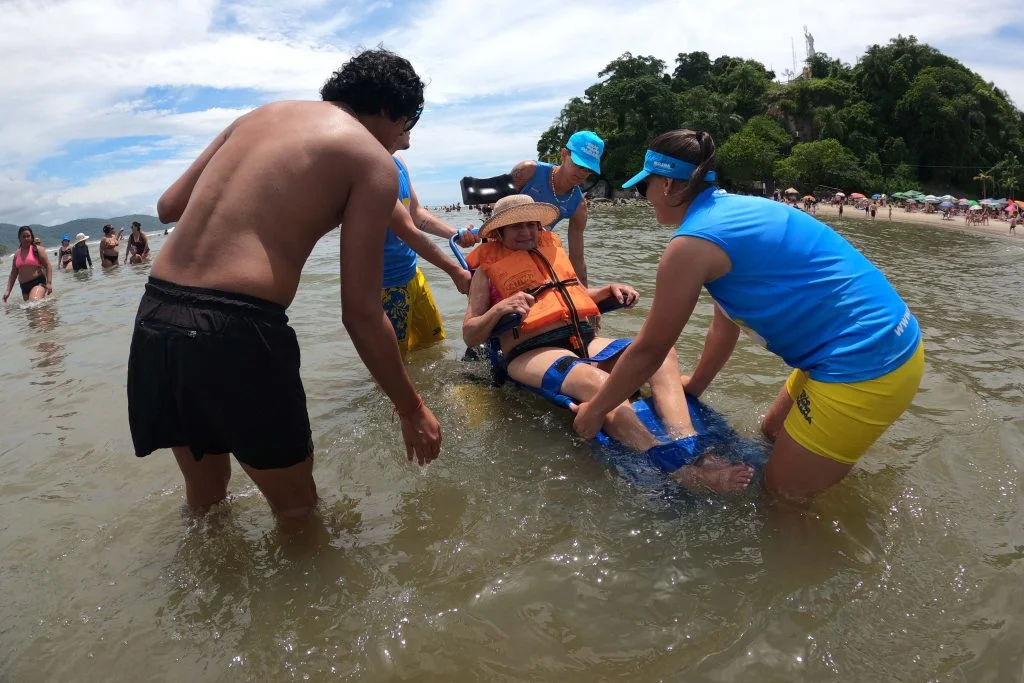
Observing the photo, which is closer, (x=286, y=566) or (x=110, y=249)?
(x=286, y=566)

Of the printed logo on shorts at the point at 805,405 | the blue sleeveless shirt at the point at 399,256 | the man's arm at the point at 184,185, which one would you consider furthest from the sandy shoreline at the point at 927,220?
the man's arm at the point at 184,185

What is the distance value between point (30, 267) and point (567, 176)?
1097cm

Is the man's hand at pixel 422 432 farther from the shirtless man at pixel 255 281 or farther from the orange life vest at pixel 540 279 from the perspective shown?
the orange life vest at pixel 540 279

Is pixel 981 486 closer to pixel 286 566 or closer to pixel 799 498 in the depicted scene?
pixel 799 498

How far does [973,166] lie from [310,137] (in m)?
62.1

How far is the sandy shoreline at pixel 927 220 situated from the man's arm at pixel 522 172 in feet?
89.2

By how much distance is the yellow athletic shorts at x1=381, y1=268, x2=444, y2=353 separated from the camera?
5.11 meters

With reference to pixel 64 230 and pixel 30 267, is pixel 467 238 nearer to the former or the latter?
pixel 30 267

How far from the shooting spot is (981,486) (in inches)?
120

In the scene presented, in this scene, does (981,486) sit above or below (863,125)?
below

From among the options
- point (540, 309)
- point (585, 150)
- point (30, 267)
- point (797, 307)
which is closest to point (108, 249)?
point (30, 267)

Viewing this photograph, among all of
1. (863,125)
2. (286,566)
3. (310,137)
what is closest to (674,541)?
(286,566)

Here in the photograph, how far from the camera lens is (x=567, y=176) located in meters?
4.98

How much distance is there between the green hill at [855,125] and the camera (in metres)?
47.2
